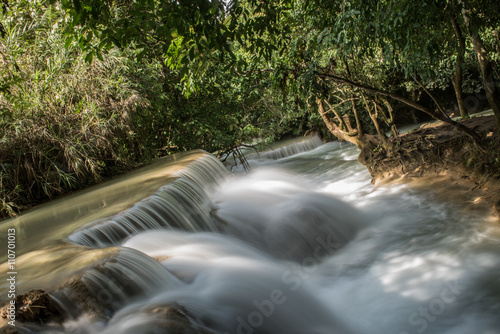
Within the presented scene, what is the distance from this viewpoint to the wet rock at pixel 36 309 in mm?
2244

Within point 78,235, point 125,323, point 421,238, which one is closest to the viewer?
point 125,323

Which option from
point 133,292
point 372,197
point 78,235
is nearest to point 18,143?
point 78,235

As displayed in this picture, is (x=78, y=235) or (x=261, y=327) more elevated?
(x=78, y=235)

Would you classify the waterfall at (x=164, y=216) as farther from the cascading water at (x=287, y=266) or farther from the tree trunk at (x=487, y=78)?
the tree trunk at (x=487, y=78)

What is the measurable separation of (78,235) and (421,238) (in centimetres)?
434

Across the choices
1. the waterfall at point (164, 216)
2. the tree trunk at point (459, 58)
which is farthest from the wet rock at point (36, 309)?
the tree trunk at point (459, 58)

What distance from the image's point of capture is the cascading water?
9.31 feet

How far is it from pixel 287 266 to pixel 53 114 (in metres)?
5.96

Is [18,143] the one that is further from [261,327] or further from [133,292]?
[261,327]

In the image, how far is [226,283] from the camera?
11.6 ft

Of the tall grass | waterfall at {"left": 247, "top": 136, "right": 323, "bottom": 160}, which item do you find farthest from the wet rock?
waterfall at {"left": 247, "top": 136, "right": 323, "bottom": 160}

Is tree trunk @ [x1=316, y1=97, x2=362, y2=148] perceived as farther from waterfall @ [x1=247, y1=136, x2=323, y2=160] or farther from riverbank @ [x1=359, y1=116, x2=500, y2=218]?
waterfall @ [x1=247, y1=136, x2=323, y2=160]

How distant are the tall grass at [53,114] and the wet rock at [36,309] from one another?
Answer: 4.85m

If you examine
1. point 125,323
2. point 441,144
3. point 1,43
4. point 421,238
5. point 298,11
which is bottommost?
point 421,238
